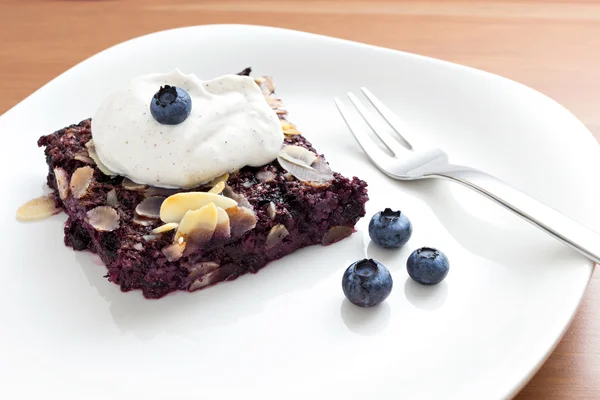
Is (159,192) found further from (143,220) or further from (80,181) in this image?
(80,181)

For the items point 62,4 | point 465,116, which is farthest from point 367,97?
point 62,4

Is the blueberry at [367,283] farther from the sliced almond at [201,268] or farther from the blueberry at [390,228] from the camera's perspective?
the sliced almond at [201,268]

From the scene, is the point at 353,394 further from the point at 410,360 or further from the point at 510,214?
the point at 510,214

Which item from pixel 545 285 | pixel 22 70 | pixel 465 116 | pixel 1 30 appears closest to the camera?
pixel 545 285

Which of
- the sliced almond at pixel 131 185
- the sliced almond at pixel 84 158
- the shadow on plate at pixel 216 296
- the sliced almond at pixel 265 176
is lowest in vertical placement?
the shadow on plate at pixel 216 296

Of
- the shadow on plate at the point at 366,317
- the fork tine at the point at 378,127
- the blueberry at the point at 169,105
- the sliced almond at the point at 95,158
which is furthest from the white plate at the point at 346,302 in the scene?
the blueberry at the point at 169,105
